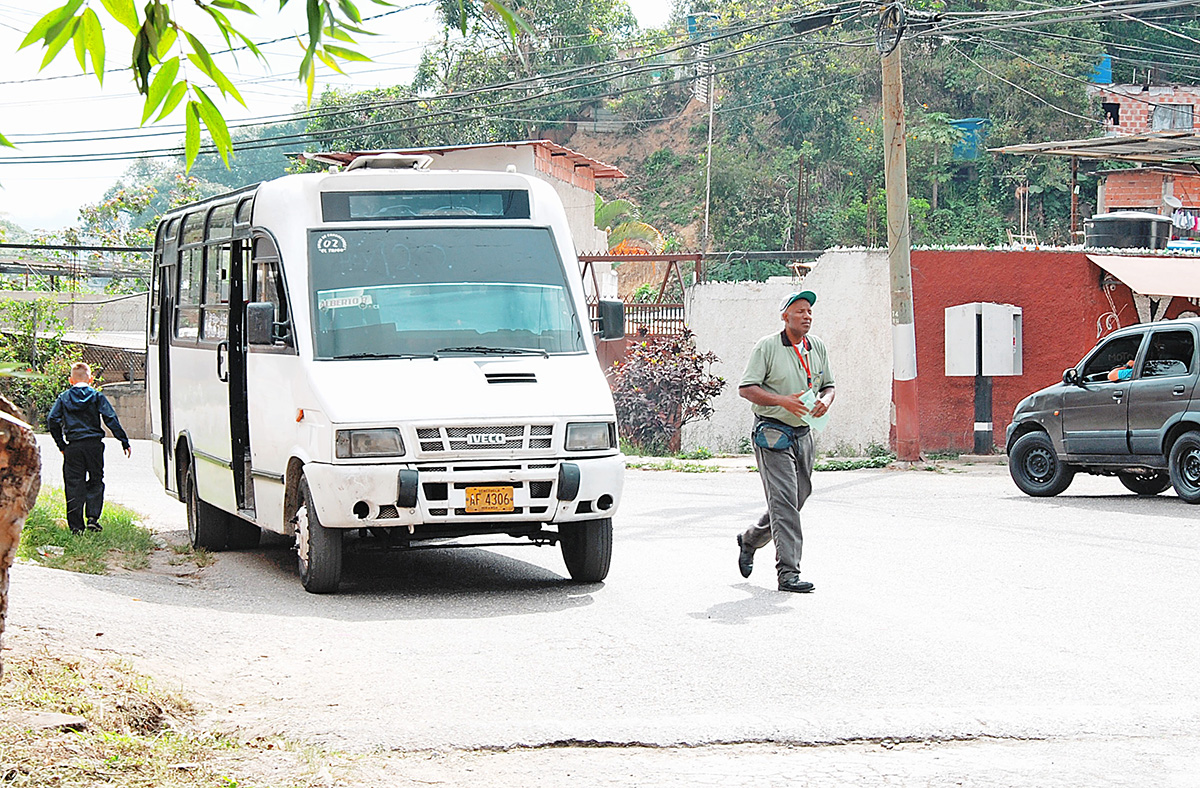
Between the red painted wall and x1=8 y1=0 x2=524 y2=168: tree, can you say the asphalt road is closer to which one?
x1=8 y1=0 x2=524 y2=168: tree

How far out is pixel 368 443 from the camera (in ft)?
28.8

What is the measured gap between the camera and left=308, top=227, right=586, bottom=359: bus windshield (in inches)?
374

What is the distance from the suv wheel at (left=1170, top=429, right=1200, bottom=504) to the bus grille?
8493mm

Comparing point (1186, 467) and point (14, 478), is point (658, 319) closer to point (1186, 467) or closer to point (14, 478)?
point (1186, 467)

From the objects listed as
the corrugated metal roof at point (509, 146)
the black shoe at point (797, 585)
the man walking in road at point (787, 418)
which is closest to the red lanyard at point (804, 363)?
the man walking in road at point (787, 418)

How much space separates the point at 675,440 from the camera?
2353 centimetres

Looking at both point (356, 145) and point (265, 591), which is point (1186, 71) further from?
point (265, 591)

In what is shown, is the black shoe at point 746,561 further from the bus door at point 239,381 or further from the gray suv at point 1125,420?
the gray suv at point 1125,420

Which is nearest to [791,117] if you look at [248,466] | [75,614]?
[248,466]

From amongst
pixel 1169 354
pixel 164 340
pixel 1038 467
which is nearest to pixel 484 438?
pixel 164 340

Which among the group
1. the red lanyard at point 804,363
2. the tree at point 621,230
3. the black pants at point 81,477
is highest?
the tree at point 621,230

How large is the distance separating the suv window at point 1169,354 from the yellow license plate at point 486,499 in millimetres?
9121

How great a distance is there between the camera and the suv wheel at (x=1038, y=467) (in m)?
16.2

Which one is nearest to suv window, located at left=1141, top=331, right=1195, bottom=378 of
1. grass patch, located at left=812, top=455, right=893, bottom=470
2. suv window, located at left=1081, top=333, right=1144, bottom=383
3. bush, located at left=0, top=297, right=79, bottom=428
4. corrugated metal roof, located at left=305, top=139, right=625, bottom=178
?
suv window, located at left=1081, top=333, right=1144, bottom=383
